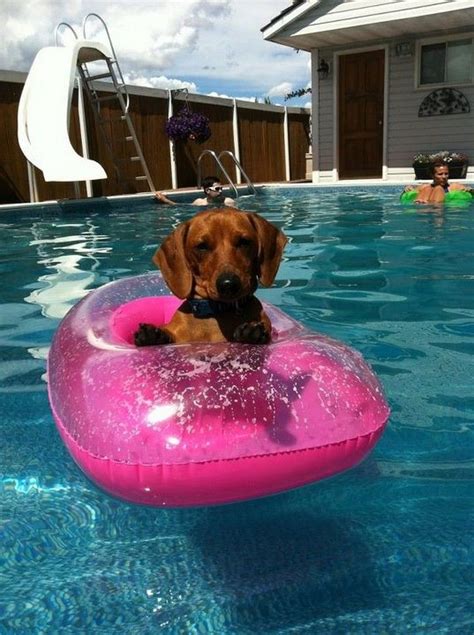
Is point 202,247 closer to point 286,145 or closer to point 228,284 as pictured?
point 228,284

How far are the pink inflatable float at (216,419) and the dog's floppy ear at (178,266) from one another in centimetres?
34

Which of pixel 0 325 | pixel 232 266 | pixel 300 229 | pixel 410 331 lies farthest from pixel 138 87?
pixel 232 266

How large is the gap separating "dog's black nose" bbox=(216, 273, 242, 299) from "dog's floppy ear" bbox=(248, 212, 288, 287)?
20 centimetres

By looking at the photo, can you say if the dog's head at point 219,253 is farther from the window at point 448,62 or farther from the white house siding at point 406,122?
the window at point 448,62

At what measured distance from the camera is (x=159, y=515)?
2236 millimetres

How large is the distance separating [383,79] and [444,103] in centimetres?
164

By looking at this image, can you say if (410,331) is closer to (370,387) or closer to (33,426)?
(370,387)

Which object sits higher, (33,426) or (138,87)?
(138,87)

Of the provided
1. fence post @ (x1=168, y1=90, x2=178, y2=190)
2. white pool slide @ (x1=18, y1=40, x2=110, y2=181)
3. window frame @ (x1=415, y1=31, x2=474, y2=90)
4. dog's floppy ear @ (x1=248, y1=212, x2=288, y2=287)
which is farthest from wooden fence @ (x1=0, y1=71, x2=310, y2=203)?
dog's floppy ear @ (x1=248, y1=212, x2=288, y2=287)

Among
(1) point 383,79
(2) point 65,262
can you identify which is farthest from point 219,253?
(1) point 383,79

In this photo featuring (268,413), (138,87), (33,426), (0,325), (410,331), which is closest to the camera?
(268,413)

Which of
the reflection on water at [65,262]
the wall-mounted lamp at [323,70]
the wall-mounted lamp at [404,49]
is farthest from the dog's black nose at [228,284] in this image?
the wall-mounted lamp at [323,70]

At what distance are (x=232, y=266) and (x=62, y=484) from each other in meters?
1.09

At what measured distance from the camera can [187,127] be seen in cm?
1525
